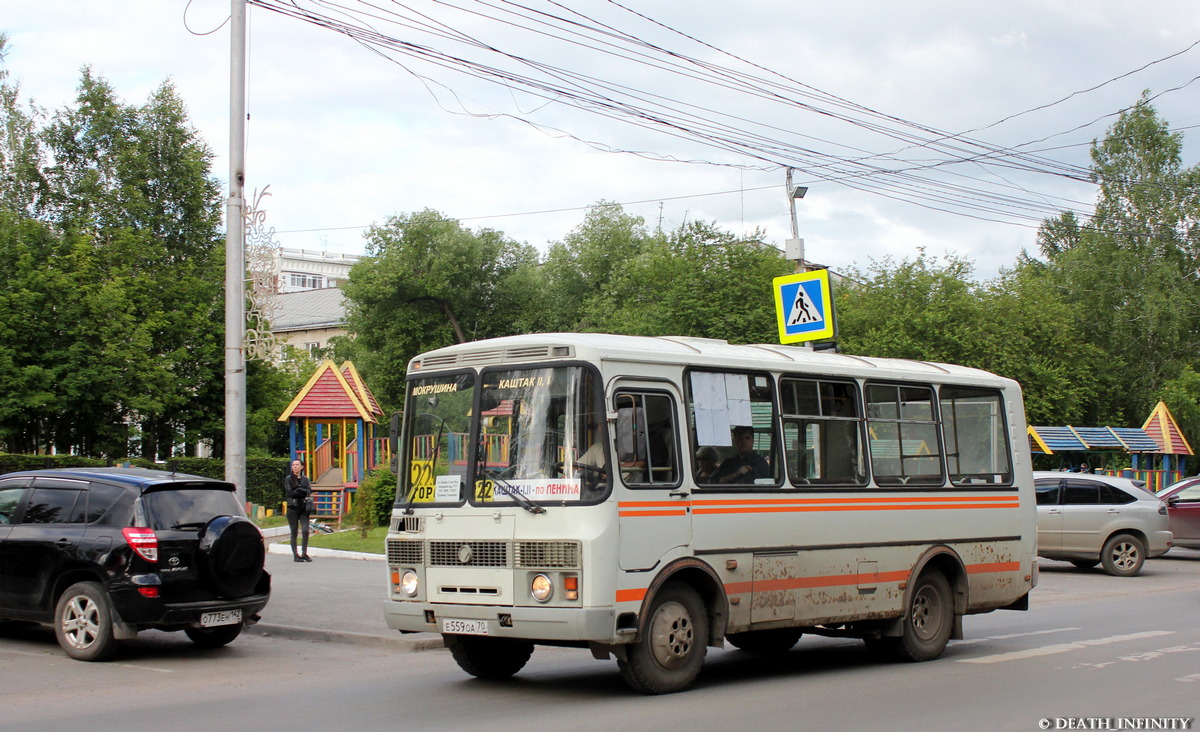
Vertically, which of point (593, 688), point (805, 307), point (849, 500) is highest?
point (805, 307)

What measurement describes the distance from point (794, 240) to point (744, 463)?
42.2ft

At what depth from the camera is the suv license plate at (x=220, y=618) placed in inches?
438

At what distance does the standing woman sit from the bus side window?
13.5 metres

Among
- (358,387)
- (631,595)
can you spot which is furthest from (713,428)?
(358,387)

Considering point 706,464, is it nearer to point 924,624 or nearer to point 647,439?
point 647,439

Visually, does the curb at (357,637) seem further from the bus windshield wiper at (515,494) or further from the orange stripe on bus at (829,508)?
the orange stripe on bus at (829,508)

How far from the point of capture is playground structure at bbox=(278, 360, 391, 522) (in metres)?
34.5

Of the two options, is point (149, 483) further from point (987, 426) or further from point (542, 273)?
point (542, 273)

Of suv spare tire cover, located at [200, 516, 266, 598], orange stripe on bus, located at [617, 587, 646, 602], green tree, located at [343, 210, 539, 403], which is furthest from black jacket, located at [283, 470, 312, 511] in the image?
green tree, located at [343, 210, 539, 403]

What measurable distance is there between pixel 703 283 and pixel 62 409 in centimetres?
2171

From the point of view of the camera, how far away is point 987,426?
1277 cm

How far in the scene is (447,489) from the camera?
30.9ft

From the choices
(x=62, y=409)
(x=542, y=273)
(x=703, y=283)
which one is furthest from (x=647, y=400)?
(x=542, y=273)

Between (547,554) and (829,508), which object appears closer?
(547,554)
